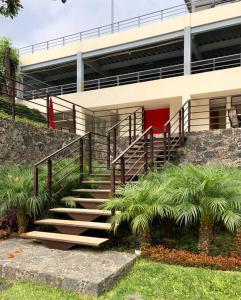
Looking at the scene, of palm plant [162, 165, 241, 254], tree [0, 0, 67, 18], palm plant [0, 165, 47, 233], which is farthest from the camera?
palm plant [0, 165, 47, 233]

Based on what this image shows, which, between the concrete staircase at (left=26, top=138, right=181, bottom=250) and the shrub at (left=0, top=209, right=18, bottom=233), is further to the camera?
the shrub at (left=0, top=209, right=18, bottom=233)

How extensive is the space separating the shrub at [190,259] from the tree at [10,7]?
13.0ft

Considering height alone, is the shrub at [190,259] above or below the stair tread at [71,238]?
below

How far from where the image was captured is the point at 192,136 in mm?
9766

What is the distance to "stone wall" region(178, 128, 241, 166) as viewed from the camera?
9172 mm

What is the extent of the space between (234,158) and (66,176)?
4.81m

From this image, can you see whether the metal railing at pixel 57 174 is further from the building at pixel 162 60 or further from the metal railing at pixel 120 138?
the building at pixel 162 60

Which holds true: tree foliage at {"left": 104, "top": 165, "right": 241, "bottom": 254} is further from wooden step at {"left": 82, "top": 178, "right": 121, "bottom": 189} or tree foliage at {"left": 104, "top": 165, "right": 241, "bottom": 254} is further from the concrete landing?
wooden step at {"left": 82, "top": 178, "right": 121, "bottom": 189}

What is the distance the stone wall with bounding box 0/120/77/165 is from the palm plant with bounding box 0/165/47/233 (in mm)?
1288

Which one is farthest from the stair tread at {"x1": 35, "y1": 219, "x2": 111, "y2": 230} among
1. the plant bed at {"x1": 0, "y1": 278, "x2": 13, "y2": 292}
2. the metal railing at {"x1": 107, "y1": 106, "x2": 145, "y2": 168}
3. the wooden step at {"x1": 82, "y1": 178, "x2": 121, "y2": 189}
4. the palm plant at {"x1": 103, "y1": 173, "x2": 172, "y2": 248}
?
the metal railing at {"x1": 107, "y1": 106, "x2": 145, "y2": 168}

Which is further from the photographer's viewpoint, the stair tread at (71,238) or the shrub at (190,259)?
the stair tread at (71,238)

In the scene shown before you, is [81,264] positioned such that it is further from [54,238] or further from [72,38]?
[72,38]

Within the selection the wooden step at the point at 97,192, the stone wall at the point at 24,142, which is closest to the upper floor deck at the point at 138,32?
the stone wall at the point at 24,142

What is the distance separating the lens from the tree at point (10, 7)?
470 cm
